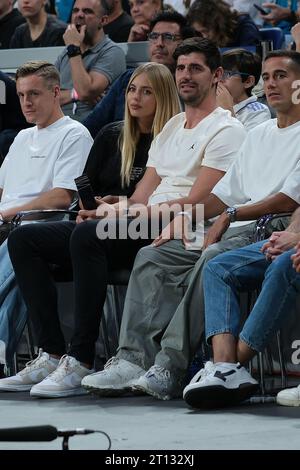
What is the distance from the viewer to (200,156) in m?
5.36

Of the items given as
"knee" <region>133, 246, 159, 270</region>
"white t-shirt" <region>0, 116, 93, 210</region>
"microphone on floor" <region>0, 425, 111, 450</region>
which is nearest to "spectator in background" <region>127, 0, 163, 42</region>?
"white t-shirt" <region>0, 116, 93, 210</region>

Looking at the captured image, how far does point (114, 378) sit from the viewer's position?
4.93m

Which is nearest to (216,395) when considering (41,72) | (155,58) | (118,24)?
(41,72)

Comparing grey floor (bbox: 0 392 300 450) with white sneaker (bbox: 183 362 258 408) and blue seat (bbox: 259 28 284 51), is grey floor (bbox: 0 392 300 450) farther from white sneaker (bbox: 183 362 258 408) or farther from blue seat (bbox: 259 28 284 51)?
blue seat (bbox: 259 28 284 51)

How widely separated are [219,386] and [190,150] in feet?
4.64

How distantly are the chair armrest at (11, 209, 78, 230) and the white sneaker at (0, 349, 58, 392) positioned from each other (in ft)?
2.62

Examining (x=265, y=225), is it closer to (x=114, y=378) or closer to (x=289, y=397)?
(x=289, y=397)

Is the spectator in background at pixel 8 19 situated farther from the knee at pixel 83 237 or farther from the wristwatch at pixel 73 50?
the knee at pixel 83 237

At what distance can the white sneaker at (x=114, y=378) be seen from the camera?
4898 mm

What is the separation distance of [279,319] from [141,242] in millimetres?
1099

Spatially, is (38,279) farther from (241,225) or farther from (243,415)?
(243,415)

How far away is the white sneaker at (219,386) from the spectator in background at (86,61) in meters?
3.41

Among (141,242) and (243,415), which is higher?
(141,242)
